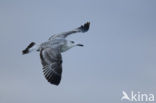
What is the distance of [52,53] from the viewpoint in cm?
1194

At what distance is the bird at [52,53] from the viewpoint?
11.6 metres

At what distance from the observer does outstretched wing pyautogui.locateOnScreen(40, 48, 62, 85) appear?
1161 cm

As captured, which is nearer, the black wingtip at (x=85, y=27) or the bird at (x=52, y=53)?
the bird at (x=52, y=53)

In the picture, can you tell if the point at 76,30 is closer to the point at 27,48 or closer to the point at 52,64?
the point at 27,48

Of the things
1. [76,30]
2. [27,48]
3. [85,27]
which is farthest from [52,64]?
[85,27]

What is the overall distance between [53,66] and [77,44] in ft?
2.53

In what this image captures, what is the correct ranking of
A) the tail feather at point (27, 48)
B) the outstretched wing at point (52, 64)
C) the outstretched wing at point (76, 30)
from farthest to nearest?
the outstretched wing at point (76, 30) → the tail feather at point (27, 48) → the outstretched wing at point (52, 64)

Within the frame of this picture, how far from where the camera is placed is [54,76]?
11648mm

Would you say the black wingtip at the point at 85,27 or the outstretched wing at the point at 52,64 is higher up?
the black wingtip at the point at 85,27

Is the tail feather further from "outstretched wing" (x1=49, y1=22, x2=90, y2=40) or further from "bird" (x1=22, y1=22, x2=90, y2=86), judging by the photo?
"outstretched wing" (x1=49, y1=22, x2=90, y2=40)

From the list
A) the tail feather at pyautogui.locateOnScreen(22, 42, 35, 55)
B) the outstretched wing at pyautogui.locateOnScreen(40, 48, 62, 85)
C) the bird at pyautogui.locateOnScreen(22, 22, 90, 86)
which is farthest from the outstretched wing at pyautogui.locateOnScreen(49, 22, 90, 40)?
the outstretched wing at pyautogui.locateOnScreen(40, 48, 62, 85)

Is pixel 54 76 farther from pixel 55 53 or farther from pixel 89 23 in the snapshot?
pixel 89 23

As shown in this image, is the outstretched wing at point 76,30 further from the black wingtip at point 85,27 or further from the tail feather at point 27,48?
the tail feather at point 27,48

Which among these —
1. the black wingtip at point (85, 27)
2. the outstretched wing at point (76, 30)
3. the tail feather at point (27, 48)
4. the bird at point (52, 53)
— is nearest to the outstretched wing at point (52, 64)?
the bird at point (52, 53)
